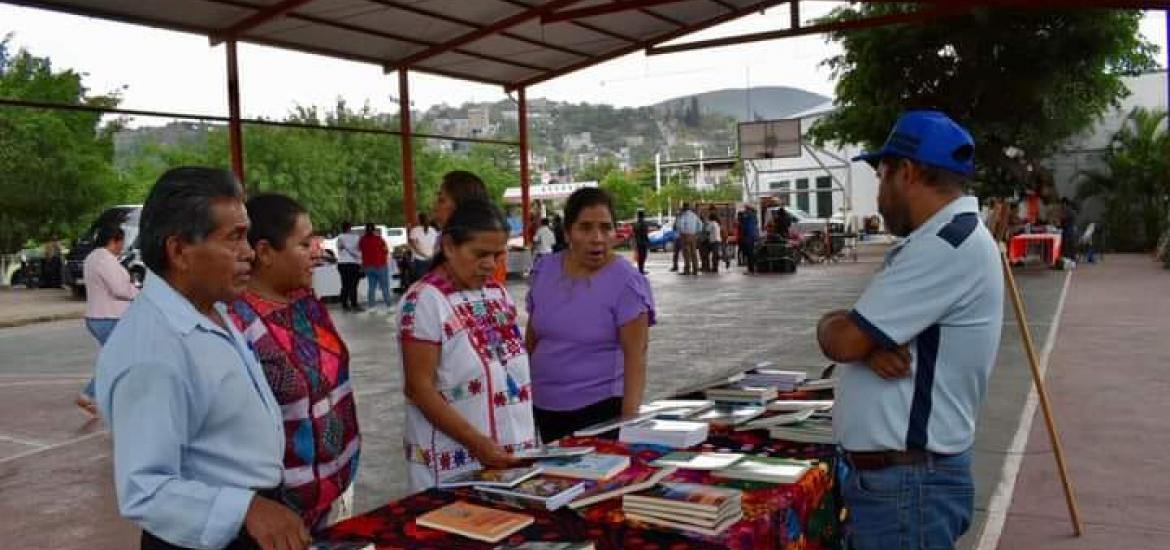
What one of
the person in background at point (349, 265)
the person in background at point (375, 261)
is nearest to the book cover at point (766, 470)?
the person in background at point (375, 261)

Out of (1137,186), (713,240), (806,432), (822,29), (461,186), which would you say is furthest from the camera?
(1137,186)

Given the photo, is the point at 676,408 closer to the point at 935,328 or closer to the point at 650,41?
the point at 935,328

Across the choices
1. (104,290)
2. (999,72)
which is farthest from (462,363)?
(999,72)

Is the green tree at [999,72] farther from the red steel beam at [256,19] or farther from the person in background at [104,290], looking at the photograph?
the person in background at [104,290]

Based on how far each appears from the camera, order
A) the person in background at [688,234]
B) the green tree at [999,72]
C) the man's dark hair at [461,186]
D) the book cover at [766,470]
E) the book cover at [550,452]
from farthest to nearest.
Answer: the person in background at [688,234], the green tree at [999,72], the man's dark hair at [461,186], the book cover at [550,452], the book cover at [766,470]

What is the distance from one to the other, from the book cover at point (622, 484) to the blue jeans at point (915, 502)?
18.5 inches

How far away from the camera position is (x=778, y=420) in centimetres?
272

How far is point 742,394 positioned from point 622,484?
43.6 inches

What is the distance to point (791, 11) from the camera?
1678cm

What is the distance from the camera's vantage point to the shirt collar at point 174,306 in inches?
57.2

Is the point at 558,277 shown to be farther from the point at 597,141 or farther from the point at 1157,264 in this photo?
the point at 597,141

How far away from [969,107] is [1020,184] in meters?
2.19

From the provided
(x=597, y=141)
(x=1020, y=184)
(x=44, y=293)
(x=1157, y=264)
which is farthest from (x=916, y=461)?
(x=597, y=141)

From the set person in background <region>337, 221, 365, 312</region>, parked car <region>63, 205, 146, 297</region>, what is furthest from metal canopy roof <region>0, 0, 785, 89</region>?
parked car <region>63, 205, 146, 297</region>
